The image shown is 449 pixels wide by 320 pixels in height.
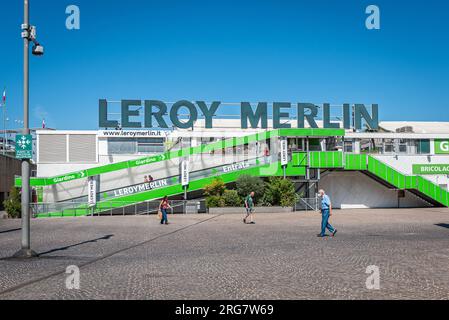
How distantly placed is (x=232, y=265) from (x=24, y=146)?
6.53 meters

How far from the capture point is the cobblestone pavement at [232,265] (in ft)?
25.3

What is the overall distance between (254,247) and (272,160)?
21.3 meters

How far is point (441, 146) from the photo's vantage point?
40.2m

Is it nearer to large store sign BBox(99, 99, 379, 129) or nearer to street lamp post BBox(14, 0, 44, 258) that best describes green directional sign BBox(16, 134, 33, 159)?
street lamp post BBox(14, 0, 44, 258)

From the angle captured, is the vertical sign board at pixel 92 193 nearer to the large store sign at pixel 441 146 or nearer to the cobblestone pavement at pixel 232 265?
the cobblestone pavement at pixel 232 265

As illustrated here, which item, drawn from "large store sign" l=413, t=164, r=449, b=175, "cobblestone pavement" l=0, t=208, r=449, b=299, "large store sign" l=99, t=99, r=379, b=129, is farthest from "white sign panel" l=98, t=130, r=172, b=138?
"cobblestone pavement" l=0, t=208, r=449, b=299

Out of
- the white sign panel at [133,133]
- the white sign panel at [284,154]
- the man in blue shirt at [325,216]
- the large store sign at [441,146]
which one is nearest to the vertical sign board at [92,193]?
the white sign panel at [133,133]

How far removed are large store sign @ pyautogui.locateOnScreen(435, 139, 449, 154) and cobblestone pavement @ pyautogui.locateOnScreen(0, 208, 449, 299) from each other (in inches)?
981

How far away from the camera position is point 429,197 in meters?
37.0

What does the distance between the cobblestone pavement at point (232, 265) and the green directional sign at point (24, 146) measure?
2700mm

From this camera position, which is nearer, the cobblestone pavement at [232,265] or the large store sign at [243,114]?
the cobblestone pavement at [232,265]

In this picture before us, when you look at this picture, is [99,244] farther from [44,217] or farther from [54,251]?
[44,217]

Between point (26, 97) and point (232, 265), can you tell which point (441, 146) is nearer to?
point (232, 265)
